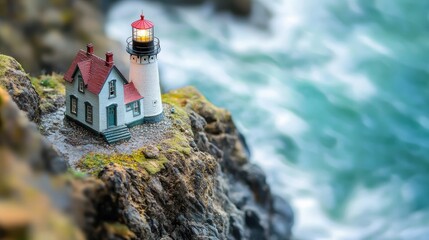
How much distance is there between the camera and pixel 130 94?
116 ft

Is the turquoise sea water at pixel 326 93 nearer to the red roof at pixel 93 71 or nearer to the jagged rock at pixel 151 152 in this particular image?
the jagged rock at pixel 151 152

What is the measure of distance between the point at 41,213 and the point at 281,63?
164ft

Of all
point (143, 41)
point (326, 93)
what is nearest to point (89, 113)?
point (143, 41)

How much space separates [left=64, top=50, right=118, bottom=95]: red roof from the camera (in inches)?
1328

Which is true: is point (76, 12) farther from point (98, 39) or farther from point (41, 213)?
point (41, 213)

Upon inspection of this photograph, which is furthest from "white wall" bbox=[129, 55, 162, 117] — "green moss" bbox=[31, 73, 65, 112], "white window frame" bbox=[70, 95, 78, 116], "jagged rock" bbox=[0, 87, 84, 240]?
"jagged rock" bbox=[0, 87, 84, 240]

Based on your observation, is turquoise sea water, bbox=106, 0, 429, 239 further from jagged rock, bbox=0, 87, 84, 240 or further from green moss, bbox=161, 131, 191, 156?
jagged rock, bbox=0, 87, 84, 240

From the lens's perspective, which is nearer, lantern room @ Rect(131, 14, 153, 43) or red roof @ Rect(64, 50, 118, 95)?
red roof @ Rect(64, 50, 118, 95)

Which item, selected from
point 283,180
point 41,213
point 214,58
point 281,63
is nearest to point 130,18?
point 214,58

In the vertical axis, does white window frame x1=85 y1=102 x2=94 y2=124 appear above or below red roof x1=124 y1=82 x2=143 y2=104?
below

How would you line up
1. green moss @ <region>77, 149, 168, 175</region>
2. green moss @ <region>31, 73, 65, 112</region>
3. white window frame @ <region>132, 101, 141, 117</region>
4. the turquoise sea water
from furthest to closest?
the turquoise sea water → green moss @ <region>31, 73, 65, 112</region> → white window frame @ <region>132, 101, 141, 117</region> → green moss @ <region>77, 149, 168, 175</region>

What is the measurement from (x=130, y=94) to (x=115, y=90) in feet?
3.69

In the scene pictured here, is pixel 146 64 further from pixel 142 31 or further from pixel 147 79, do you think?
pixel 142 31

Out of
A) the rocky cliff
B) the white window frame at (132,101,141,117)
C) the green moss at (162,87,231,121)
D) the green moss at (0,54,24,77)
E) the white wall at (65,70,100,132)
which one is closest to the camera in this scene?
the rocky cliff
